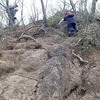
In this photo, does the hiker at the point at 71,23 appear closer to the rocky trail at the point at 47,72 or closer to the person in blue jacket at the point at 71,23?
the person in blue jacket at the point at 71,23

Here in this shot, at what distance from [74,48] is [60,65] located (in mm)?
1600

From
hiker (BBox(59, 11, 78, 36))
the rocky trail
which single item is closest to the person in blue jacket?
hiker (BBox(59, 11, 78, 36))

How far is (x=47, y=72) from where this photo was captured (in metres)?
5.37

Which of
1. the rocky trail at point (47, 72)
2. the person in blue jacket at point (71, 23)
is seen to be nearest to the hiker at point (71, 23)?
the person in blue jacket at point (71, 23)

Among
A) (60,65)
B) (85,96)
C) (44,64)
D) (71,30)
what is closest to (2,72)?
(44,64)

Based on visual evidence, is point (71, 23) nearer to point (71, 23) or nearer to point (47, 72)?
Result: point (71, 23)

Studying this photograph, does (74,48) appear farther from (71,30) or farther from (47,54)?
(71,30)

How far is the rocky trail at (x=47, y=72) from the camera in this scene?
4.95 m

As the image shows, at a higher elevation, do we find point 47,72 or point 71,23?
point 71,23

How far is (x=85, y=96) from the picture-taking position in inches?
207

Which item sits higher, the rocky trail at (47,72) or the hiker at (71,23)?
the hiker at (71,23)

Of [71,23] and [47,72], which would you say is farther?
[71,23]

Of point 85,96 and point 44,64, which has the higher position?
point 44,64

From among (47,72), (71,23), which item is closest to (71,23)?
(71,23)
